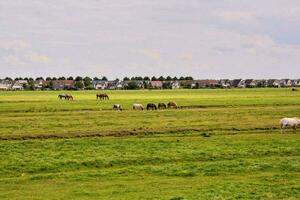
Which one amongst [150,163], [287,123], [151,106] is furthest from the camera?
[151,106]

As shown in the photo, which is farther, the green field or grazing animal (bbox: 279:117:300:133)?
grazing animal (bbox: 279:117:300:133)

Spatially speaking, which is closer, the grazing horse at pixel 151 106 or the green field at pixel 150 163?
the green field at pixel 150 163

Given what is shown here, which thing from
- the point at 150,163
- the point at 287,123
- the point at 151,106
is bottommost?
the point at 150,163

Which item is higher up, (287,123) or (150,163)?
(287,123)

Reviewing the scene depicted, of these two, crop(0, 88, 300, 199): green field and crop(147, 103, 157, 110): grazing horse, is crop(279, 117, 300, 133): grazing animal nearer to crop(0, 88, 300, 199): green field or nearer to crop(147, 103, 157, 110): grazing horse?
crop(0, 88, 300, 199): green field

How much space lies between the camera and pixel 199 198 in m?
17.8

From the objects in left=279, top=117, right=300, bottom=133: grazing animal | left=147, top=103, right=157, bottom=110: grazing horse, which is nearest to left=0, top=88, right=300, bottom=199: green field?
left=279, top=117, right=300, bottom=133: grazing animal

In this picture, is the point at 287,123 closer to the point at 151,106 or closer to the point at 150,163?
the point at 150,163

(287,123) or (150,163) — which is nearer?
(150,163)

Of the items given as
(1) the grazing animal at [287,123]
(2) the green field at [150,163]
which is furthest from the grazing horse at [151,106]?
(1) the grazing animal at [287,123]

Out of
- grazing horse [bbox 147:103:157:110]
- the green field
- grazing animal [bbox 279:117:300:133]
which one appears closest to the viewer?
the green field

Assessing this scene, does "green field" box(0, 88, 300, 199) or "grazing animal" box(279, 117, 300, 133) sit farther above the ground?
"grazing animal" box(279, 117, 300, 133)

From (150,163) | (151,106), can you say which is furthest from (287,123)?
(151,106)

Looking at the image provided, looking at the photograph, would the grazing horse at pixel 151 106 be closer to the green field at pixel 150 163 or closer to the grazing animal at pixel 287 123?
the green field at pixel 150 163
